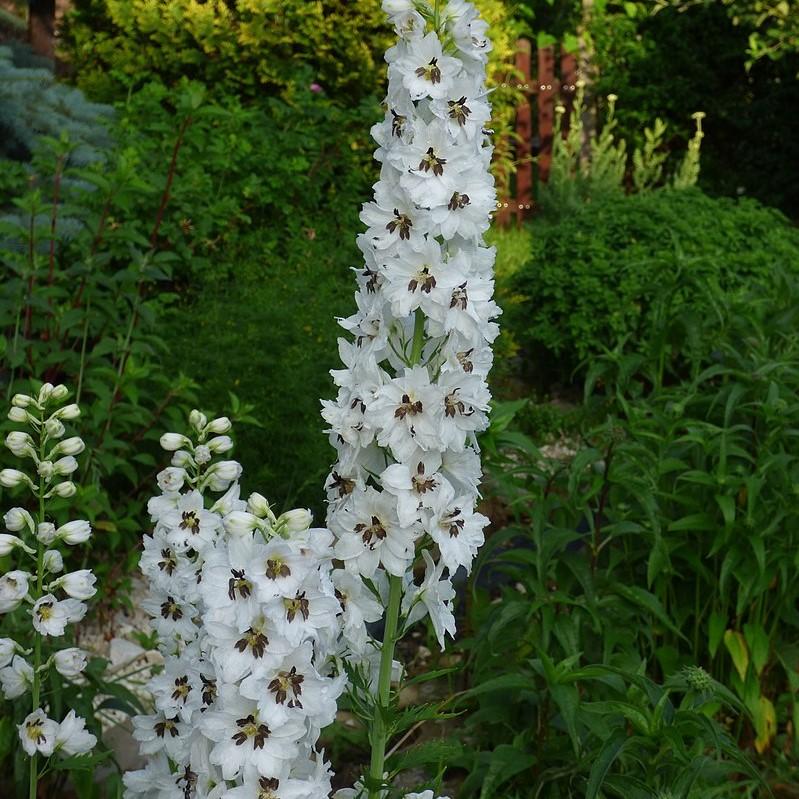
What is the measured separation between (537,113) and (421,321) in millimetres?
10594

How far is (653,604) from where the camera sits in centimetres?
275

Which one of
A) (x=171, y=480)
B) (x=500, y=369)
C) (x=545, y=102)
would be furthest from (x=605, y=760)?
(x=545, y=102)

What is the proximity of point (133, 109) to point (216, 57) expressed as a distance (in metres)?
2.07

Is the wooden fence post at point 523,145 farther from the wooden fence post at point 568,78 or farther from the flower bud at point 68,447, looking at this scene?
the flower bud at point 68,447

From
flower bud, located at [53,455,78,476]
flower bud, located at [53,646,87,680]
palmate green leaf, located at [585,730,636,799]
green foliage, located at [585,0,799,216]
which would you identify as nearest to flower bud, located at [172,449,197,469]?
flower bud, located at [53,455,78,476]

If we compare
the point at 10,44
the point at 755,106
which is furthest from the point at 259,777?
the point at 755,106

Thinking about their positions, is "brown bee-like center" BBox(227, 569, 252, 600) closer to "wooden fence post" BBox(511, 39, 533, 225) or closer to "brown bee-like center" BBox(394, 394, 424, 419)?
"brown bee-like center" BBox(394, 394, 424, 419)

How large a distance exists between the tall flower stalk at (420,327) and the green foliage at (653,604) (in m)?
0.74

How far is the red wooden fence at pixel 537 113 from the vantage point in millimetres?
11180

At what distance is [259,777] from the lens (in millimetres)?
1515

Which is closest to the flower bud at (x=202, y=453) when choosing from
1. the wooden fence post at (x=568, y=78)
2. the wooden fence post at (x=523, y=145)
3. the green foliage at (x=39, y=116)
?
the green foliage at (x=39, y=116)

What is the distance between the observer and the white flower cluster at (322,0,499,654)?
1661mm

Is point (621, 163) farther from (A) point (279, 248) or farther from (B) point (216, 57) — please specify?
(A) point (279, 248)

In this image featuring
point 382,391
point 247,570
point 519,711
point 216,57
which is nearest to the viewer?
point 247,570
